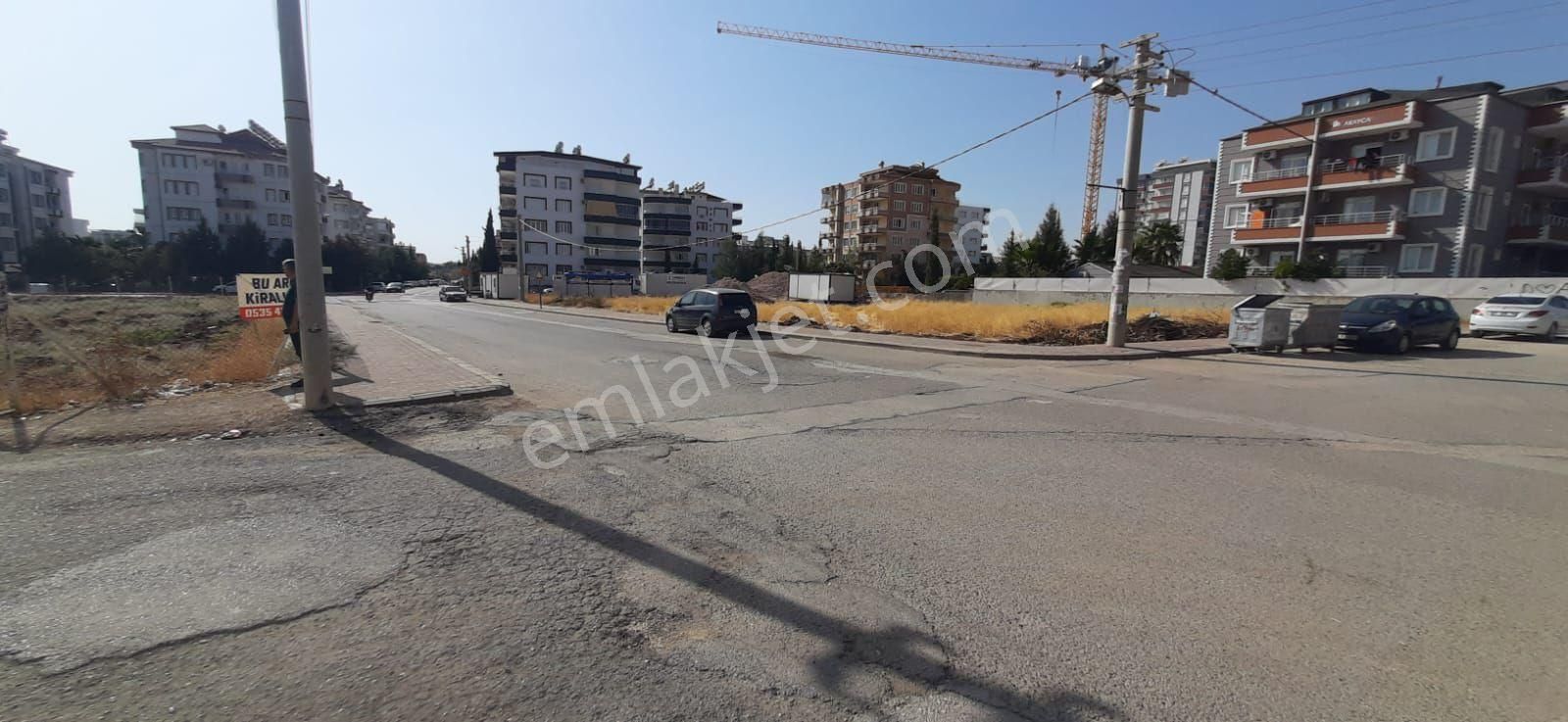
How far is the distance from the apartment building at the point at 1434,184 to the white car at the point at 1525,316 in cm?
1956

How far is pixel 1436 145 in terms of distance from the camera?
3625 centimetres

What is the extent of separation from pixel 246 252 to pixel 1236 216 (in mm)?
92068

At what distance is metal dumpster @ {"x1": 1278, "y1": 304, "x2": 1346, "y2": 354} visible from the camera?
1498 centimetres

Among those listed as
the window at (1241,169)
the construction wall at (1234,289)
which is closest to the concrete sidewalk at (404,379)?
the construction wall at (1234,289)

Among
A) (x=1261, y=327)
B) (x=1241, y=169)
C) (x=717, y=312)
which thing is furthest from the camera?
(x=1241, y=169)

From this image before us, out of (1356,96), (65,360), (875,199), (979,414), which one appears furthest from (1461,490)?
(875,199)

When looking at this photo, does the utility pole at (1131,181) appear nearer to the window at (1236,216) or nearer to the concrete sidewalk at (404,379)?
the concrete sidewalk at (404,379)

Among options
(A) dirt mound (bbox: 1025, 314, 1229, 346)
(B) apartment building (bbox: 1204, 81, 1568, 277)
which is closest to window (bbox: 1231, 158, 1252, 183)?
(B) apartment building (bbox: 1204, 81, 1568, 277)

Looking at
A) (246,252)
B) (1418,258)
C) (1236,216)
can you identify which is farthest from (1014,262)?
(246,252)

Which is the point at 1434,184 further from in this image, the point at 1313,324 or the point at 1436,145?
the point at 1313,324

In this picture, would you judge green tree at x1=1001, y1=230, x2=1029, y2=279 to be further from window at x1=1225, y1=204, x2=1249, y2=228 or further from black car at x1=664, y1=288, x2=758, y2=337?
black car at x1=664, y1=288, x2=758, y2=337

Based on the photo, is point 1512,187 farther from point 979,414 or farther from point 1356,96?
point 979,414

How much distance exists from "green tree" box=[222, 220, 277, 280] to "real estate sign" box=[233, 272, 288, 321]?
231ft

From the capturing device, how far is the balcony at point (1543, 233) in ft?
118
